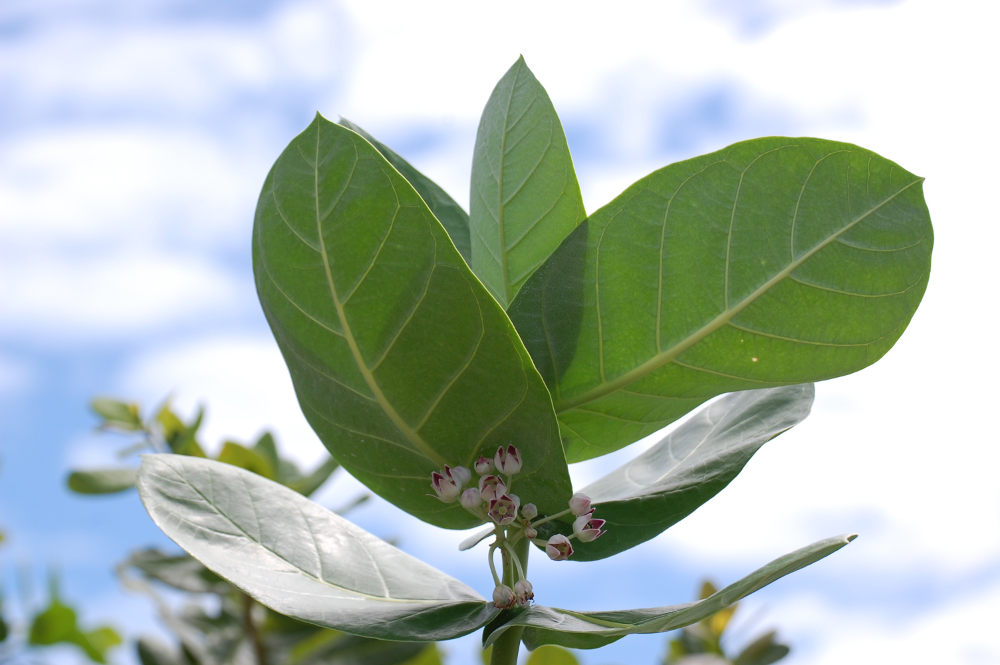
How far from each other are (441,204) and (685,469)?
631mm

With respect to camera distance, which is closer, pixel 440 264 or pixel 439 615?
pixel 440 264

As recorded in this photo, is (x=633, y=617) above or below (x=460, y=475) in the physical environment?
below

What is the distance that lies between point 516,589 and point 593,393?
30 centimetres

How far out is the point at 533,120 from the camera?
1.47 meters

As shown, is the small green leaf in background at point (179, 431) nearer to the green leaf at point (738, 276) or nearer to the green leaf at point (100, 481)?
the green leaf at point (100, 481)

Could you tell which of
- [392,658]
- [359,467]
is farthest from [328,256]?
[392,658]

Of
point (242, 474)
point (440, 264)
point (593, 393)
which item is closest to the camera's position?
point (440, 264)

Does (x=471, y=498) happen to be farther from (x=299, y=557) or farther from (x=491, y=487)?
(x=299, y=557)

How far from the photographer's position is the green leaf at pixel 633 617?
104cm

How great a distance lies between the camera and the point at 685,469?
1.39 metres

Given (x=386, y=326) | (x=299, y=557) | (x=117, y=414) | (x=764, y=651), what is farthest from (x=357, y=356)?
(x=117, y=414)

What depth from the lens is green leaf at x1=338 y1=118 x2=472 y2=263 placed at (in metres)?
1.56

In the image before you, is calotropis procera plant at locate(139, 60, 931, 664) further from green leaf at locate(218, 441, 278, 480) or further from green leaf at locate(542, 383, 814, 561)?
green leaf at locate(218, 441, 278, 480)

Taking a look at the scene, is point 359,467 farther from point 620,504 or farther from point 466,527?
point 620,504
